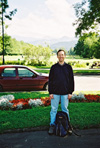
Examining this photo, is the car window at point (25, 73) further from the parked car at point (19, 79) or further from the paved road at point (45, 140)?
the paved road at point (45, 140)

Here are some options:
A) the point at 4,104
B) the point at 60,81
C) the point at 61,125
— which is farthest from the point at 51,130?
the point at 4,104

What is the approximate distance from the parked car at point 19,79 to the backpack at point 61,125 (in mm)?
5901

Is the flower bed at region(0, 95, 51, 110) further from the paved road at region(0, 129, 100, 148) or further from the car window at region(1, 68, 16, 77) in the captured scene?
the car window at region(1, 68, 16, 77)

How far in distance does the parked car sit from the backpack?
590cm

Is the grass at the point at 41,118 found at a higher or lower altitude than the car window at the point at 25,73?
lower

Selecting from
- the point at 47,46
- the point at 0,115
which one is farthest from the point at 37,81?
the point at 47,46

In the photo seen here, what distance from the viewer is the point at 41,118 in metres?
4.93

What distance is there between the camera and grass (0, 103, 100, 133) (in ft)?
14.6

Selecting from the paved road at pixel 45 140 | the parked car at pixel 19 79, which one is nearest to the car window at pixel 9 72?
the parked car at pixel 19 79

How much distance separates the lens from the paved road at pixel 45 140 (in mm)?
3521

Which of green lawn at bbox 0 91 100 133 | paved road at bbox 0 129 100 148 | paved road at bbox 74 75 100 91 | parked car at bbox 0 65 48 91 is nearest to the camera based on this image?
paved road at bbox 0 129 100 148

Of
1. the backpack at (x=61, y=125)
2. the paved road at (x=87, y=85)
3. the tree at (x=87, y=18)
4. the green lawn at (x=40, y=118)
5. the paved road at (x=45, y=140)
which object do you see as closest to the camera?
the paved road at (x=45, y=140)

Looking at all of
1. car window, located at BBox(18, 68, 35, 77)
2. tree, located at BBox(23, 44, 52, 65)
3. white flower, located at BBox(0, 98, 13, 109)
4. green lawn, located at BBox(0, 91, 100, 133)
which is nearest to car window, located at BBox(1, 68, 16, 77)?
car window, located at BBox(18, 68, 35, 77)

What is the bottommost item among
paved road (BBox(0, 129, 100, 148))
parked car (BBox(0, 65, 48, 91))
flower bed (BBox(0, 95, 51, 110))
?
paved road (BBox(0, 129, 100, 148))
